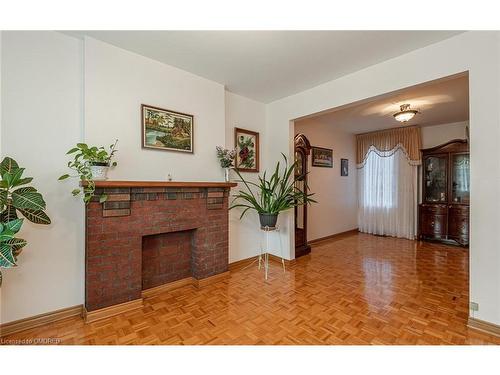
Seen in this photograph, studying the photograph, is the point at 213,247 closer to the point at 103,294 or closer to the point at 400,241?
the point at 103,294

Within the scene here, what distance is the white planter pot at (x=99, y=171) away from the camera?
2033 mm

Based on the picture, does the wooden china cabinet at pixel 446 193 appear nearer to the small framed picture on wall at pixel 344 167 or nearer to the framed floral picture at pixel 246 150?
the small framed picture on wall at pixel 344 167

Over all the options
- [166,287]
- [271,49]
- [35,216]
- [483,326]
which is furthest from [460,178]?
[35,216]

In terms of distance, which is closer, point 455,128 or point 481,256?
point 481,256

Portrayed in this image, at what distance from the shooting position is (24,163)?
1925mm

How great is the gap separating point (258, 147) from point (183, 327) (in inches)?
107

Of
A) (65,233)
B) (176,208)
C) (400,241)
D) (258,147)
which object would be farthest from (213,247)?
(400,241)

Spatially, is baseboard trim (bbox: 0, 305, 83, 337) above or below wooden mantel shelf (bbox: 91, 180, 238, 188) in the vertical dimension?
below

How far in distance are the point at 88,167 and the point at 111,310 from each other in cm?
133

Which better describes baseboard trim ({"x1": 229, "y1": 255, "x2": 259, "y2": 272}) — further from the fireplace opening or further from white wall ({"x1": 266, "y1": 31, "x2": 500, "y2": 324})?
white wall ({"x1": 266, "y1": 31, "x2": 500, "y2": 324})

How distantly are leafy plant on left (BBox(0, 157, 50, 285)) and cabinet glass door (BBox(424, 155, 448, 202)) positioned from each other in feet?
20.7

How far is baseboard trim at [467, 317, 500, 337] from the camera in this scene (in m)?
1.83

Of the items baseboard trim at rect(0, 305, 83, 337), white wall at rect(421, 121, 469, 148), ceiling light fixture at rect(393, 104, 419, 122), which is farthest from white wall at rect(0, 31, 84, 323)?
white wall at rect(421, 121, 469, 148)

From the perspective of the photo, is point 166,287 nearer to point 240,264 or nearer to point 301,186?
point 240,264
